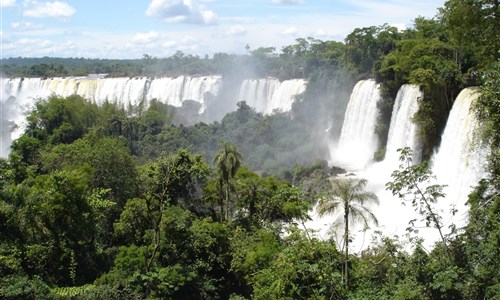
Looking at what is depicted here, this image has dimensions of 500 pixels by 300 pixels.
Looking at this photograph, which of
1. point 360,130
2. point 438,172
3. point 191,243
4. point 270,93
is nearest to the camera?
point 191,243

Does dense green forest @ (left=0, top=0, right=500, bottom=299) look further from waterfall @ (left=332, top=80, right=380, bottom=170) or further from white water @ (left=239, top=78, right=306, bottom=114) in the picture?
white water @ (left=239, top=78, right=306, bottom=114)

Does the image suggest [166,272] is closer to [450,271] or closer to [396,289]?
[396,289]

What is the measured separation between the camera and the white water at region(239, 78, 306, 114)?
175 feet

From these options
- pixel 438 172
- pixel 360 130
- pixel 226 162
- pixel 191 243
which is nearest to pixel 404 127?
pixel 438 172

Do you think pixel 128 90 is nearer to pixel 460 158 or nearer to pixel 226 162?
pixel 226 162

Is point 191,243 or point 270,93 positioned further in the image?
point 270,93

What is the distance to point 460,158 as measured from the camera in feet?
74.0

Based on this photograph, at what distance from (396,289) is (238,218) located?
11.6m

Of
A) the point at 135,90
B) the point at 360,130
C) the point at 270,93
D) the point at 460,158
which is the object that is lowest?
the point at 360,130

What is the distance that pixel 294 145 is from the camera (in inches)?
1797

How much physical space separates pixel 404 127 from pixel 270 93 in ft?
95.3

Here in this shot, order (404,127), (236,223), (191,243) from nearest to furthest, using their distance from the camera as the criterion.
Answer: (191,243) < (236,223) < (404,127)

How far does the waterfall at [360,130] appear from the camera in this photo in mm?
35594

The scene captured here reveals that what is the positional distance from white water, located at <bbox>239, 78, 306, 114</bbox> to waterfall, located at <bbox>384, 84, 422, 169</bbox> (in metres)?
22.0
